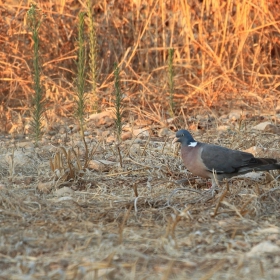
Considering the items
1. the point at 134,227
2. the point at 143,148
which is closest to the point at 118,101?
the point at 143,148

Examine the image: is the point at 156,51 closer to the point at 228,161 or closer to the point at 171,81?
the point at 171,81

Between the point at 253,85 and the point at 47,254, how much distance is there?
468 centimetres

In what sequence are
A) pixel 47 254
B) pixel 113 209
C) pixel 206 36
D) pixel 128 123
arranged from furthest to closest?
pixel 206 36 < pixel 128 123 < pixel 113 209 < pixel 47 254

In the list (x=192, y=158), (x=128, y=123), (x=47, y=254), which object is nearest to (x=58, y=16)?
(x=128, y=123)

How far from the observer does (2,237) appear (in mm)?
2918

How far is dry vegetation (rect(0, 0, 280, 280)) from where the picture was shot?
8.87ft

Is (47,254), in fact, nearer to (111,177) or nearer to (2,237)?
(2,237)

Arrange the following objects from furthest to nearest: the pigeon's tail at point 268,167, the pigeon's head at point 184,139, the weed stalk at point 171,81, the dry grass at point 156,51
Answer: the dry grass at point 156,51 → the weed stalk at point 171,81 → the pigeon's head at point 184,139 → the pigeon's tail at point 268,167

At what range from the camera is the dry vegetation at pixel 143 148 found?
2705 mm

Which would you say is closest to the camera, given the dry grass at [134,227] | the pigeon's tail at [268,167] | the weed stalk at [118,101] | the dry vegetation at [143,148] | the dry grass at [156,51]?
the dry grass at [134,227]

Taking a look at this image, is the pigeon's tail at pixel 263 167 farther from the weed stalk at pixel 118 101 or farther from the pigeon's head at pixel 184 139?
the weed stalk at pixel 118 101

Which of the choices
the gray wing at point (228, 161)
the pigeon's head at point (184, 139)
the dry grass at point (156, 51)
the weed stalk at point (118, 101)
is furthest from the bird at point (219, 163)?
the dry grass at point (156, 51)

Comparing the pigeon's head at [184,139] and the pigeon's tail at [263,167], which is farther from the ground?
the pigeon's head at [184,139]

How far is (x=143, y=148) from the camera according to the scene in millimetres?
5016
